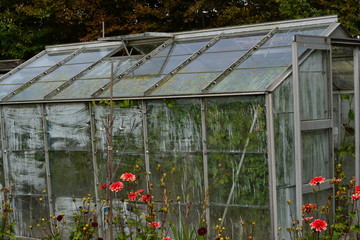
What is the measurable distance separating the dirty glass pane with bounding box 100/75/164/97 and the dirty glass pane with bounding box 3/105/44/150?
121 cm

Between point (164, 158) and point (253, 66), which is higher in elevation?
point (253, 66)

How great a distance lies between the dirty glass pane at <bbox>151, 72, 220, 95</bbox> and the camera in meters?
8.46

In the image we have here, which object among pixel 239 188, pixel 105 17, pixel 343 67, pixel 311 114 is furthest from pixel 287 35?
pixel 105 17

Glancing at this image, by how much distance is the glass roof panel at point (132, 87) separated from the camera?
8.97 meters

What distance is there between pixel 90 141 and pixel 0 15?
36.9ft

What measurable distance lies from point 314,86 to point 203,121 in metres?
1.42

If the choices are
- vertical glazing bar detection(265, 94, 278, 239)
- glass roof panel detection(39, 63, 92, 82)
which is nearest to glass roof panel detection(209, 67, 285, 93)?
vertical glazing bar detection(265, 94, 278, 239)

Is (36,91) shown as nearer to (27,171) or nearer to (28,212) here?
(27,171)

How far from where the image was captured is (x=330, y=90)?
8594mm

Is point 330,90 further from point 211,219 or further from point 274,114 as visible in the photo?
point 211,219

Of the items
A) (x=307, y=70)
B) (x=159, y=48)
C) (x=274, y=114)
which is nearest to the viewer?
(x=274, y=114)

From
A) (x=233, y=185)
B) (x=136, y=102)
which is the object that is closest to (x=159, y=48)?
(x=136, y=102)

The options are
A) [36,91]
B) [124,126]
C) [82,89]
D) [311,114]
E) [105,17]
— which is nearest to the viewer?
[311,114]

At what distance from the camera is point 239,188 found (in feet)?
26.7
